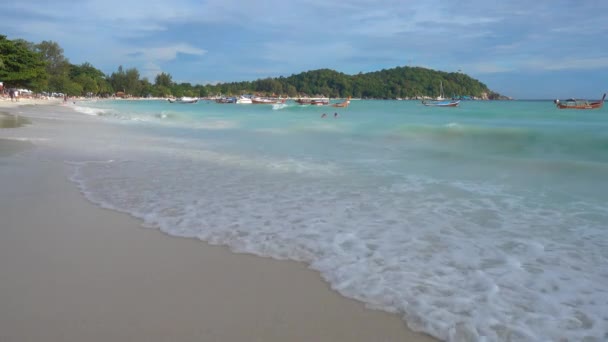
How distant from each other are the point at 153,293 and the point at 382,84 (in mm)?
191220

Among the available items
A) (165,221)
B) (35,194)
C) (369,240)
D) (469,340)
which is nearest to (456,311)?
(469,340)

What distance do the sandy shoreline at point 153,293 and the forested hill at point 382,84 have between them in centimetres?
17080

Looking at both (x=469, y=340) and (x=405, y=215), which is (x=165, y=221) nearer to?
(x=405, y=215)

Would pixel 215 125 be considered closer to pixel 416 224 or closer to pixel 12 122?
pixel 12 122

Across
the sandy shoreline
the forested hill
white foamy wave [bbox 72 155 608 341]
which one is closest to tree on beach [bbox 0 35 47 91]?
white foamy wave [bbox 72 155 608 341]

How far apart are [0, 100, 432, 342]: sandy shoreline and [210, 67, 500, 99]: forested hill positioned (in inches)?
6724

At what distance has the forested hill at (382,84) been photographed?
171m

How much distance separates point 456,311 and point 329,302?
0.87m

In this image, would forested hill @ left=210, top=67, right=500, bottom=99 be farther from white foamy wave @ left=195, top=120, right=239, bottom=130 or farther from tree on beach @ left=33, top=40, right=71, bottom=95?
white foamy wave @ left=195, top=120, right=239, bottom=130

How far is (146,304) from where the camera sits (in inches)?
117

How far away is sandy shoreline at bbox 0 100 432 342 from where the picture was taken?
2658 mm

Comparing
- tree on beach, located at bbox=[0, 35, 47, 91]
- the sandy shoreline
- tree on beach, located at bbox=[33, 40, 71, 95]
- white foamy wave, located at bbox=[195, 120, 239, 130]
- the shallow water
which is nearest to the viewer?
the sandy shoreline

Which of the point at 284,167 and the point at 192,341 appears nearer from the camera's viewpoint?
the point at 192,341

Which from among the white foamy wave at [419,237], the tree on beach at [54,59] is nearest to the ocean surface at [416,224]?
the white foamy wave at [419,237]
